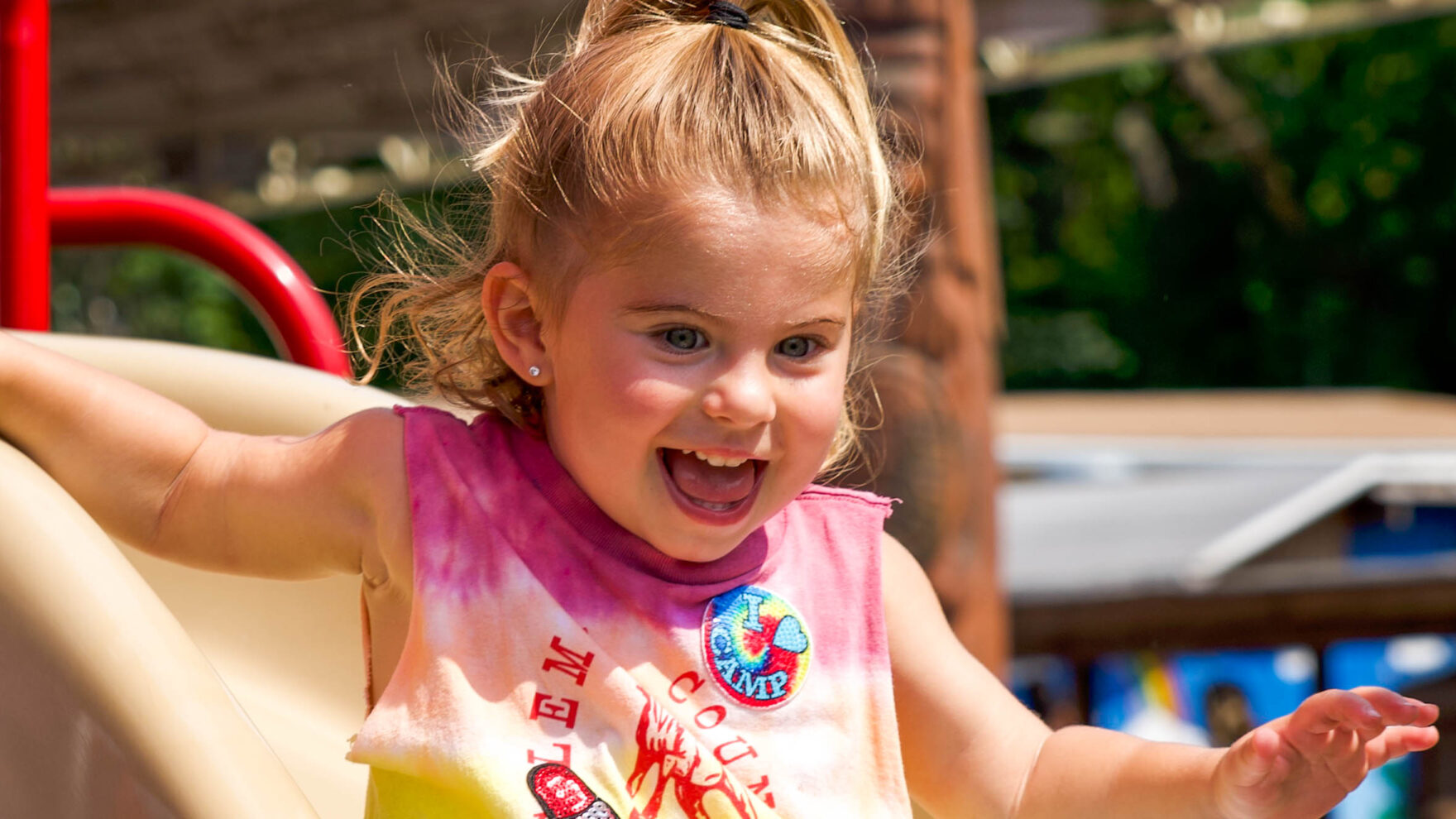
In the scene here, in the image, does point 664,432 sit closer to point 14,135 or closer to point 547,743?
point 547,743

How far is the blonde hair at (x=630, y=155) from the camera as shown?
98 centimetres

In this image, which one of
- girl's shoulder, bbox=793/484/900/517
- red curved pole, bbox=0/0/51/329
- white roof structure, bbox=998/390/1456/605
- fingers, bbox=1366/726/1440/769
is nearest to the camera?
fingers, bbox=1366/726/1440/769

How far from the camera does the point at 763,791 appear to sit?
101 cm

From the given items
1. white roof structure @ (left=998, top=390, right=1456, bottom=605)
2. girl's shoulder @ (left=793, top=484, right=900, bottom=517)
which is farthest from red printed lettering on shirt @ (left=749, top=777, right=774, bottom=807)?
white roof structure @ (left=998, top=390, right=1456, bottom=605)

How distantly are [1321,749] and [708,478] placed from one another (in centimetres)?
39

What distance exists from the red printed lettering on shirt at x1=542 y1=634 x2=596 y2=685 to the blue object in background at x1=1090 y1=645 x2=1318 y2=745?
3.85m

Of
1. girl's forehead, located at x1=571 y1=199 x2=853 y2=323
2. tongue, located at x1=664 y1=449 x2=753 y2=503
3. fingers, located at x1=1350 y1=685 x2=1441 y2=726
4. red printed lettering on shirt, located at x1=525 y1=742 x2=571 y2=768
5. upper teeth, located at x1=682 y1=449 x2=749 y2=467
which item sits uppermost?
girl's forehead, located at x1=571 y1=199 x2=853 y2=323

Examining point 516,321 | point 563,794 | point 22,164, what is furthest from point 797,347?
point 22,164

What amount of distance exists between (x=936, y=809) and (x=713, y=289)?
0.43m

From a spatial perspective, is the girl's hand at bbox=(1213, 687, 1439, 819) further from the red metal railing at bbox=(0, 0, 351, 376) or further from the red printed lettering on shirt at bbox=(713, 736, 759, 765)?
the red metal railing at bbox=(0, 0, 351, 376)

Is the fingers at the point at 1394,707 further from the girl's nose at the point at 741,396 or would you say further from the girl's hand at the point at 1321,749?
the girl's nose at the point at 741,396

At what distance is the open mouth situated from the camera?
38.9 inches

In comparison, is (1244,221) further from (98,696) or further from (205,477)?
(98,696)

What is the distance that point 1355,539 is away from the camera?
4559 mm
